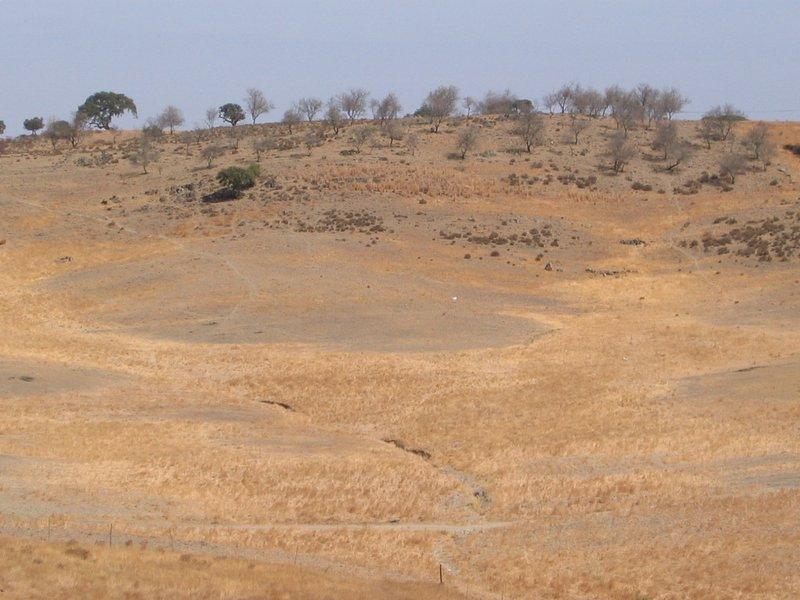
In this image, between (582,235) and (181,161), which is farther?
(181,161)

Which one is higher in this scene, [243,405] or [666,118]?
[666,118]

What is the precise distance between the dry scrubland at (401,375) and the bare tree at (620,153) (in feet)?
7.75

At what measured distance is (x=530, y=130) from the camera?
10331cm

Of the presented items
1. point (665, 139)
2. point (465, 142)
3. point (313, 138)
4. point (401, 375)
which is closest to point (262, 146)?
point (313, 138)

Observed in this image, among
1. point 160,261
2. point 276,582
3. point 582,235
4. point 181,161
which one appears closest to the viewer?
point 276,582

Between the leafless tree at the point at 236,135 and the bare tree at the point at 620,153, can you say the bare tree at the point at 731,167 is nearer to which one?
the bare tree at the point at 620,153

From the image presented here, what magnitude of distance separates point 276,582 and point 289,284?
4661 cm

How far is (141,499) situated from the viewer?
28109mm

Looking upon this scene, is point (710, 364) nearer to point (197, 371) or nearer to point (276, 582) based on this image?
point (197, 371)

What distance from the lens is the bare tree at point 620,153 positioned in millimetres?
97125

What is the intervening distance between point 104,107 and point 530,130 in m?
62.7

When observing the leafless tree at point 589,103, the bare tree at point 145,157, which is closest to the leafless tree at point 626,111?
the leafless tree at point 589,103

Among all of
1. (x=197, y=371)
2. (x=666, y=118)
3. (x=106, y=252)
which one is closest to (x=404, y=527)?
(x=197, y=371)

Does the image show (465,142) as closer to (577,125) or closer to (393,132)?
(393,132)
